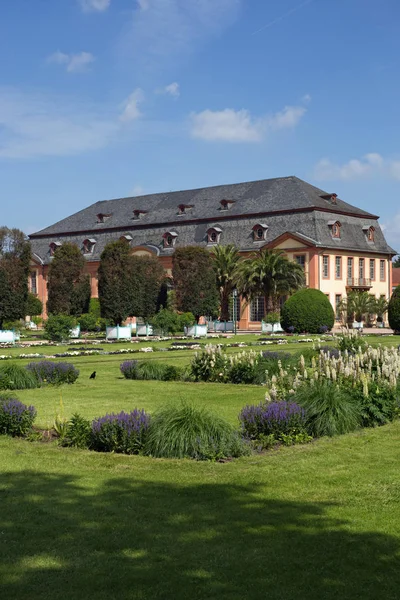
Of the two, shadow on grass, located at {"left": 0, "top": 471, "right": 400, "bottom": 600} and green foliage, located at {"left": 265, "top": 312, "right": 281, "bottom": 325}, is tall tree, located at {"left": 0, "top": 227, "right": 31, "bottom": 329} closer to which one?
green foliage, located at {"left": 265, "top": 312, "right": 281, "bottom": 325}

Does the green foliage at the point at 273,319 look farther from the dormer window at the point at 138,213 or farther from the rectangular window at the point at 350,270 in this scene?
the dormer window at the point at 138,213

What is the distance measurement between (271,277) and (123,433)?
4804cm

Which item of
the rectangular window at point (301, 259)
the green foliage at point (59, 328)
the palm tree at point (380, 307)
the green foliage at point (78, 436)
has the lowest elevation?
the green foliage at point (78, 436)

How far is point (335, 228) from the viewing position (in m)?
64.6

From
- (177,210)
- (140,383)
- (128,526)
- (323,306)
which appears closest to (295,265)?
(323,306)

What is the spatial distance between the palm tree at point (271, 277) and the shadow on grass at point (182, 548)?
49633mm

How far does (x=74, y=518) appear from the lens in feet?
23.9

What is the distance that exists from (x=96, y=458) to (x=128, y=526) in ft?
10.2

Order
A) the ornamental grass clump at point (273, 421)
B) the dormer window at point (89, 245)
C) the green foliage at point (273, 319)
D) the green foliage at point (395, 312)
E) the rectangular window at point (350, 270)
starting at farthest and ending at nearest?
the dormer window at point (89, 245), the rectangular window at point (350, 270), the green foliage at point (273, 319), the green foliage at point (395, 312), the ornamental grass clump at point (273, 421)

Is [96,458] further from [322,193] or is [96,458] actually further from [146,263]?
[322,193]

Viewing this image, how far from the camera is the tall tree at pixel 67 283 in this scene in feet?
181

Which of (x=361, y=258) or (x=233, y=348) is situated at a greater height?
(x=361, y=258)

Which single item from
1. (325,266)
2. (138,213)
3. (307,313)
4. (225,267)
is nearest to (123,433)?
(307,313)

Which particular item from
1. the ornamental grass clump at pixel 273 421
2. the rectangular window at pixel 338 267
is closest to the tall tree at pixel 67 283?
the rectangular window at pixel 338 267
